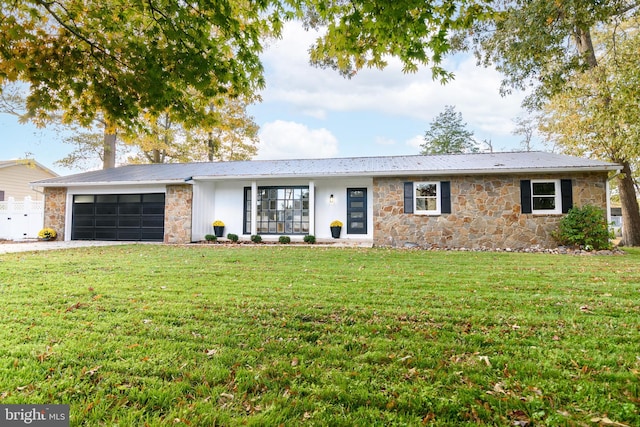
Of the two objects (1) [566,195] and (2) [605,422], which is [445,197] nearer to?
(1) [566,195]

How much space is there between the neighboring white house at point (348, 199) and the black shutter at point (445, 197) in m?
0.03

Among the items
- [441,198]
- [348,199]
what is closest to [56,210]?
[348,199]

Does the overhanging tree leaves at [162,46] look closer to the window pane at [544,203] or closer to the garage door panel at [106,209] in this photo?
the window pane at [544,203]

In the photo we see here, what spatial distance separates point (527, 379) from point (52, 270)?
725 centimetres

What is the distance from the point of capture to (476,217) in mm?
10586

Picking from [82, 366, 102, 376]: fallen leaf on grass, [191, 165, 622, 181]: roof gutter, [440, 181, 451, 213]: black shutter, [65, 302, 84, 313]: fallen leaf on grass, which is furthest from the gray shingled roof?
[82, 366, 102, 376]: fallen leaf on grass

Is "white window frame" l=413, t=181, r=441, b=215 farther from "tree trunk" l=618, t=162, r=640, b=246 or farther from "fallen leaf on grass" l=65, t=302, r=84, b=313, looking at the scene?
"fallen leaf on grass" l=65, t=302, r=84, b=313

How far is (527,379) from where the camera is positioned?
215 cm

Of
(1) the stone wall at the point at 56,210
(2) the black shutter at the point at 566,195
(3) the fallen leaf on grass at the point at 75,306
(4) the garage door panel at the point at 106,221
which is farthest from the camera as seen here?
(1) the stone wall at the point at 56,210

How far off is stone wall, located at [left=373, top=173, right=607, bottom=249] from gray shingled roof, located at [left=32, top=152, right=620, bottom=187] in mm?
435

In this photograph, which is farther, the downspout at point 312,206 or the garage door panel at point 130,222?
the garage door panel at point 130,222

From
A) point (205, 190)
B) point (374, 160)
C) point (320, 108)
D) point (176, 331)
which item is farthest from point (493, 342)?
point (320, 108)

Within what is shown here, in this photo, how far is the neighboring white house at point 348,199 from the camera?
10.2 m

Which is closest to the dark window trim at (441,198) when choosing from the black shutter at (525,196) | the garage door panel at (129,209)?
the black shutter at (525,196)
